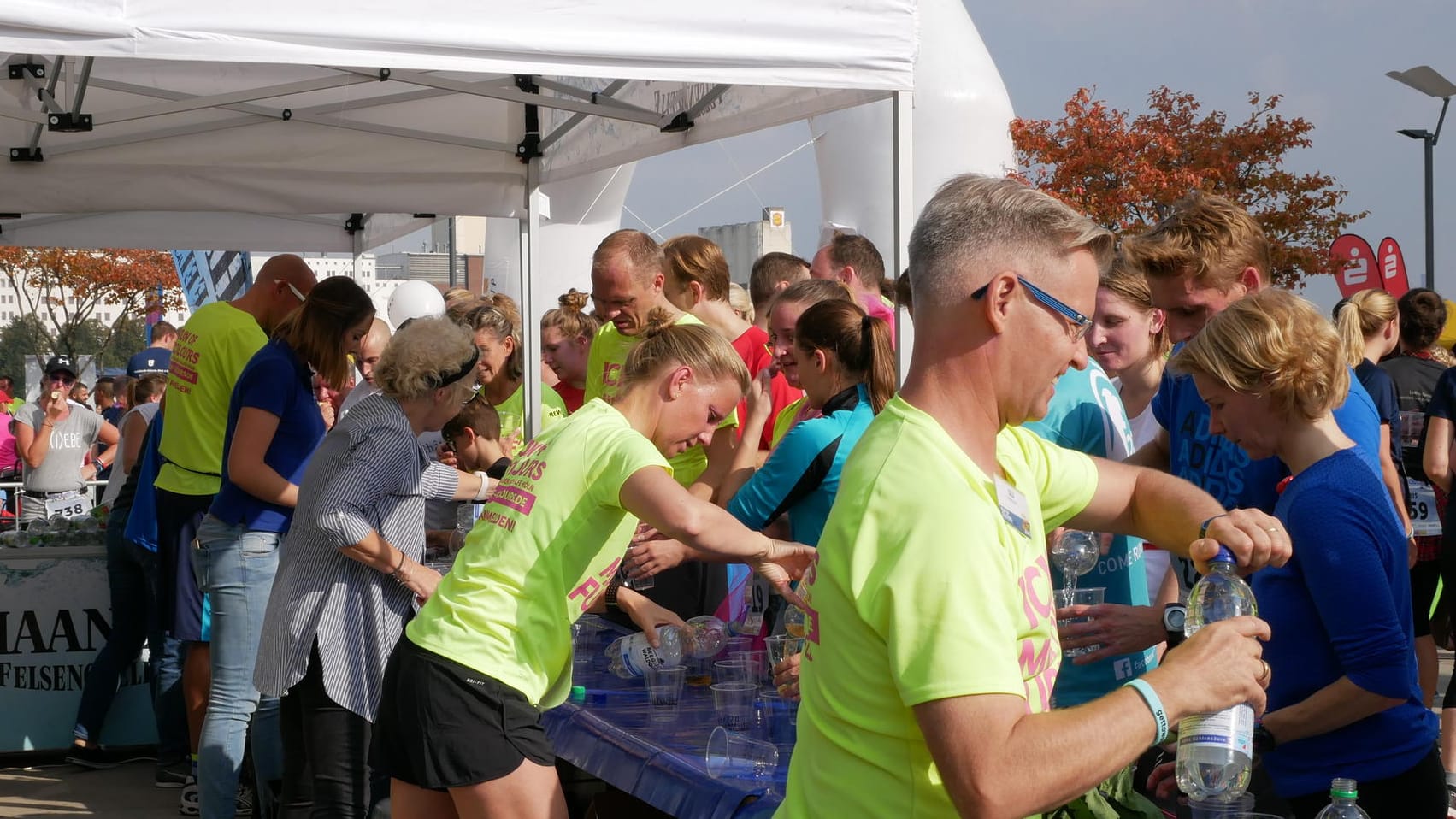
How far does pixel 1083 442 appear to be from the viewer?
3.35 metres

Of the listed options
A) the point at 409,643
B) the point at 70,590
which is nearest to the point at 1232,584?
the point at 409,643

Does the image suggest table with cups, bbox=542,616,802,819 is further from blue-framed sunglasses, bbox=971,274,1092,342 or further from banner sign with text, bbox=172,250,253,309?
banner sign with text, bbox=172,250,253,309

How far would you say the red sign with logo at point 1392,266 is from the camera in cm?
1655

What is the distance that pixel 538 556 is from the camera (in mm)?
2807

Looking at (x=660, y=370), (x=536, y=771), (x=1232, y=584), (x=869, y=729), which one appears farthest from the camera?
(x=660, y=370)

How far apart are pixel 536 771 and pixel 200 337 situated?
3.09m

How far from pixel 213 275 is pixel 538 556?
9697mm

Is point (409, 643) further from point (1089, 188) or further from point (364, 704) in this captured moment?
point (1089, 188)

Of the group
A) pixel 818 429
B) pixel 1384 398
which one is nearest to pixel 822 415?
pixel 818 429

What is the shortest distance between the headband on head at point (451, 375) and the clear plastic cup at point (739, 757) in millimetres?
1505

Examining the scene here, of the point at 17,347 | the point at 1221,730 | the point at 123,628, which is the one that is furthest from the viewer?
the point at 17,347

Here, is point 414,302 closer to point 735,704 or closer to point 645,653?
point 645,653

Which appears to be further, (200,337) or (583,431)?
(200,337)

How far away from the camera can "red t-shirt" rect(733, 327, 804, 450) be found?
508 cm
